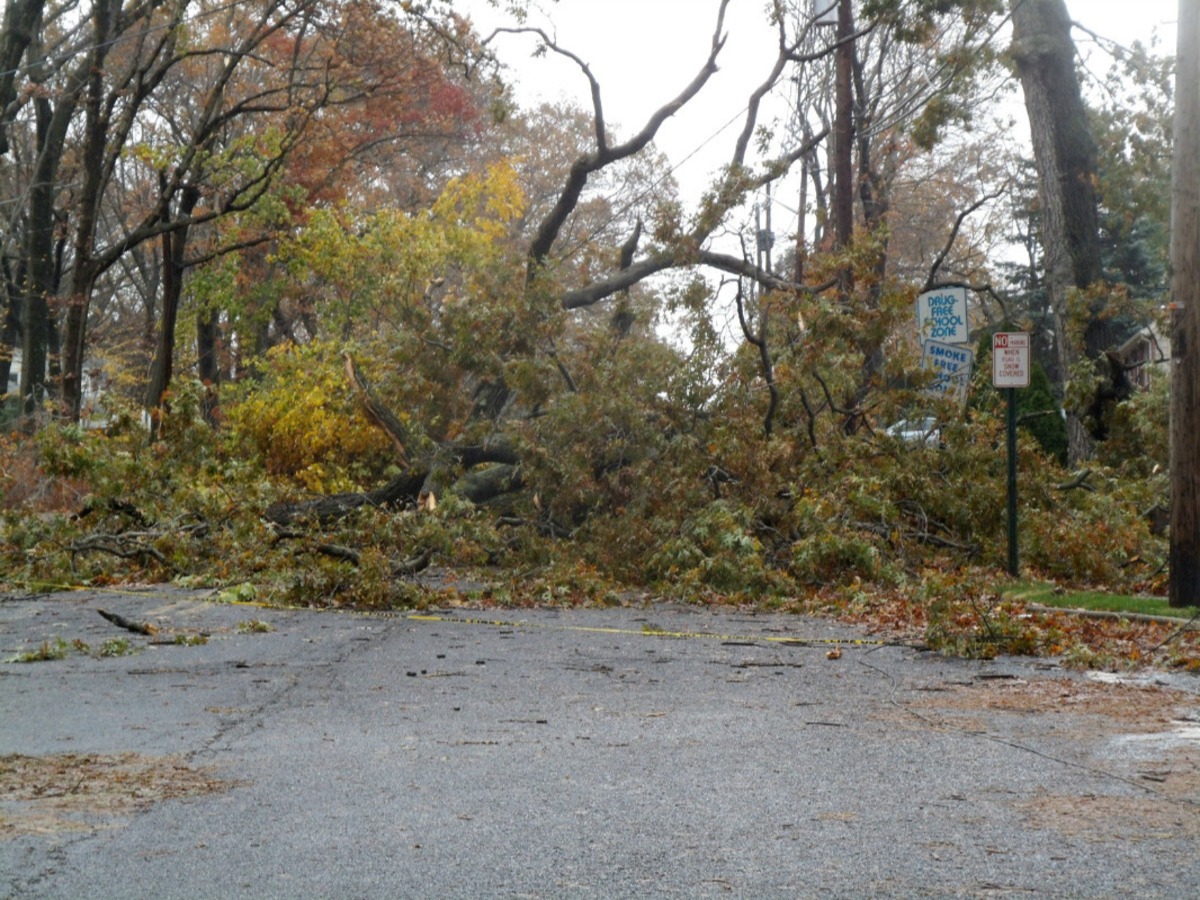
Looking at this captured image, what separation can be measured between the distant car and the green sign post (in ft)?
5.11

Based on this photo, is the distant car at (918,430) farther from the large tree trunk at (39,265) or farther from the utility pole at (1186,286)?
the large tree trunk at (39,265)

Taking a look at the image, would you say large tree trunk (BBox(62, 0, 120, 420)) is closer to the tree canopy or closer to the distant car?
the tree canopy

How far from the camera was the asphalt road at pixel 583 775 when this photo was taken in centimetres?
473

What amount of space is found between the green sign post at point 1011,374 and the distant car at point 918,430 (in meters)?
1.56

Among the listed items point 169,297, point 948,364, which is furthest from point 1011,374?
point 169,297

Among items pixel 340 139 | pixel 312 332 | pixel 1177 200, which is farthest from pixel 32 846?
pixel 312 332

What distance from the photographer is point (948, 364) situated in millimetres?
22531

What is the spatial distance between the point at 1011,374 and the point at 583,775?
10.8m

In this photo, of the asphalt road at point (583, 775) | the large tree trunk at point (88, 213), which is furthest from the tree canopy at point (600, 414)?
the asphalt road at point (583, 775)

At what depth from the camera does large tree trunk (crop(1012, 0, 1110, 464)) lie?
75.9 feet

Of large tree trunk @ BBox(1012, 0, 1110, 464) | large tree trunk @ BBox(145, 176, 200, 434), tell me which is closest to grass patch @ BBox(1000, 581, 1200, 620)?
large tree trunk @ BBox(1012, 0, 1110, 464)

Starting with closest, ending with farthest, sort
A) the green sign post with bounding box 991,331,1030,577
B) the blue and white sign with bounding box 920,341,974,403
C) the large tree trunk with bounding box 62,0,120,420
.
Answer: the green sign post with bounding box 991,331,1030,577, the blue and white sign with bounding box 920,341,974,403, the large tree trunk with bounding box 62,0,120,420

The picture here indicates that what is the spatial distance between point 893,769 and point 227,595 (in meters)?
9.45

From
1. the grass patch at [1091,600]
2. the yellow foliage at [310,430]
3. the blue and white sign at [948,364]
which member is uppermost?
the blue and white sign at [948,364]
